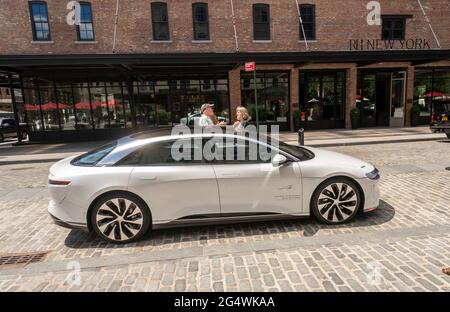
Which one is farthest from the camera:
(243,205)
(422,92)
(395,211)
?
(422,92)

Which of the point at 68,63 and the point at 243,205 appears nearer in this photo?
the point at 243,205

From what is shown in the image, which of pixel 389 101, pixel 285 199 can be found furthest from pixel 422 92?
pixel 285 199

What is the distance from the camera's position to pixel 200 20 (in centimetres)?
1669

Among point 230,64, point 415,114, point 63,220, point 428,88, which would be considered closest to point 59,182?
point 63,220

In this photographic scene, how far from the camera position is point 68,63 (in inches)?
514

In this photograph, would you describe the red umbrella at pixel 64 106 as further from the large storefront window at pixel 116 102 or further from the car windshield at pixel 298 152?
the car windshield at pixel 298 152

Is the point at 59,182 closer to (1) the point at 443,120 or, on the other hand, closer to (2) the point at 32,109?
(1) the point at 443,120

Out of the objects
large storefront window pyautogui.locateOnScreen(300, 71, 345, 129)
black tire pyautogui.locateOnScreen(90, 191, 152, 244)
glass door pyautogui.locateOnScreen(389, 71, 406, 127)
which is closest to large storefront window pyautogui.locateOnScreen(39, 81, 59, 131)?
large storefront window pyautogui.locateOnScreen(300, 71, 345, 129)

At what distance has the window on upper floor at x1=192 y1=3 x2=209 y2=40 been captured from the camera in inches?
651

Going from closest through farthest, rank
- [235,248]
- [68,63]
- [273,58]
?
1. [235,248]
2. [68,63]
3. [273,58]

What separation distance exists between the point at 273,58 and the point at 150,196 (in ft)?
40.1

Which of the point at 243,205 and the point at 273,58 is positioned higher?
the point at 273,58

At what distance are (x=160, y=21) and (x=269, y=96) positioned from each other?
752cm
